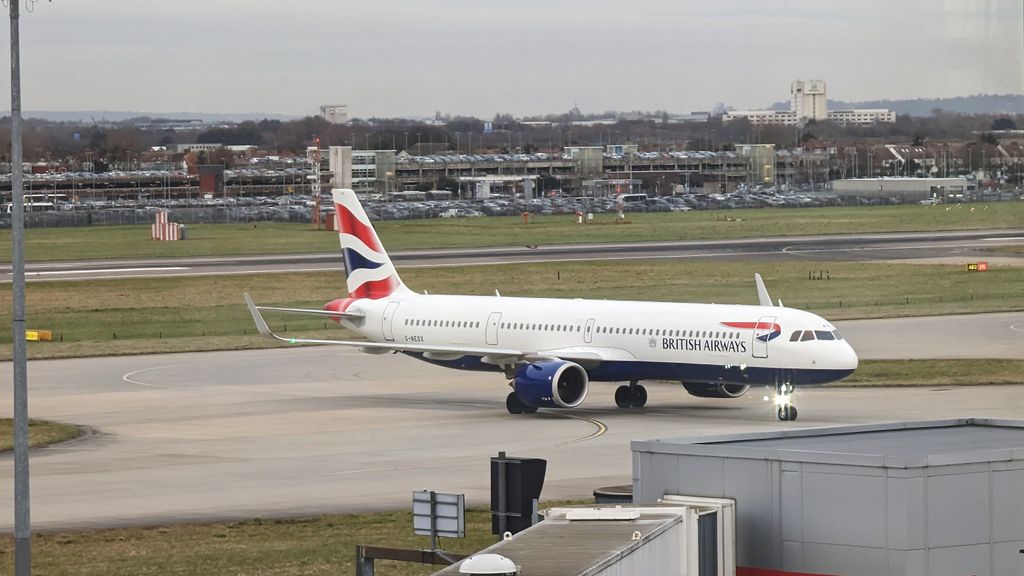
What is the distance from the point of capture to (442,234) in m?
184

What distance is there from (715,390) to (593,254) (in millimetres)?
83451

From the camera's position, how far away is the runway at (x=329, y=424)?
151ft

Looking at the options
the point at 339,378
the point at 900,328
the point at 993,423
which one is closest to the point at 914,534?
the point at 993,423

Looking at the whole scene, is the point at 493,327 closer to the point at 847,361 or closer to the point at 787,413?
the point at 787,413

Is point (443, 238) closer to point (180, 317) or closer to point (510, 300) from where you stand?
point (180, 317)

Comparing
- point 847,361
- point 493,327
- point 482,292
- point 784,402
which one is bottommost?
point 482,292

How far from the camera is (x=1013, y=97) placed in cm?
5841

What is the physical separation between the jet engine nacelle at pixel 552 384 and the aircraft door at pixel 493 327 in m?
4.50

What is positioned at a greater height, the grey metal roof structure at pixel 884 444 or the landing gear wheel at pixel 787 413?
the grey metal roof structure at pixel 884 444

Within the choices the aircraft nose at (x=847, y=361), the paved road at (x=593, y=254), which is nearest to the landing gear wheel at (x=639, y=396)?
the aircraft nose at (x=847, y=361)

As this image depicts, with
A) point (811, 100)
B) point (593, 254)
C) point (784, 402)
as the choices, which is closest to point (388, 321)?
point (784, 402)

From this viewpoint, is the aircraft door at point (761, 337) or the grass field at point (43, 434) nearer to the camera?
the grass field at point (43, 434)

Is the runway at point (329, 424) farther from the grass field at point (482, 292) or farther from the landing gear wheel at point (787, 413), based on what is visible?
the grass field at point (482, 292)

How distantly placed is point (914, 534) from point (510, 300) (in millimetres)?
45597
